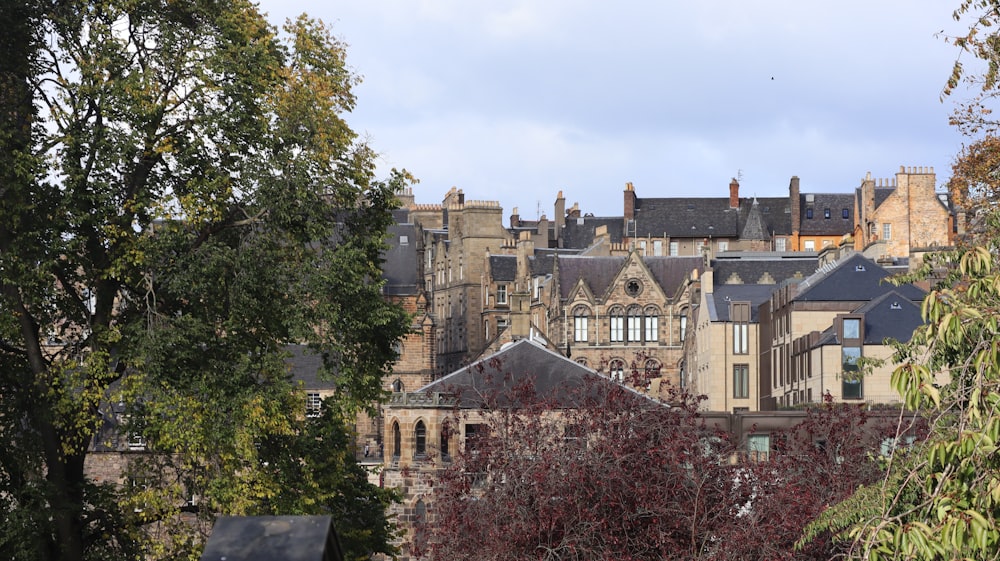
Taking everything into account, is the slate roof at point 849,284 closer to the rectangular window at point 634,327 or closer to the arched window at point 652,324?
the arched window at point 652,324

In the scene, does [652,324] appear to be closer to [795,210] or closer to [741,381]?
[741,381]

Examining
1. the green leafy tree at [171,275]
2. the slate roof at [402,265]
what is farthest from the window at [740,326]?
the green leafy tree at [171,275]

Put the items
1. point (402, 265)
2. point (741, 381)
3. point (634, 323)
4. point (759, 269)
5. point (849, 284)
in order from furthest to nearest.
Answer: point (402, 265), point (634, 323), point (759, 269), point (741, 381), point (849, 284)

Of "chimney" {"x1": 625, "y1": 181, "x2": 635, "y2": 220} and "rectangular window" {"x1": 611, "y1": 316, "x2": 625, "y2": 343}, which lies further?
"chimney" {"x1": 625, "y1": 181, "x2": 635, "y2": 220}

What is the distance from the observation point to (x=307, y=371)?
9462 cm

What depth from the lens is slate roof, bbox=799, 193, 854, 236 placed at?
137125 mm

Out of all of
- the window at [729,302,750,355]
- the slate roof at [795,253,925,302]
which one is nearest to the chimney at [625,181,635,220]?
the window at [729,302,750,355]

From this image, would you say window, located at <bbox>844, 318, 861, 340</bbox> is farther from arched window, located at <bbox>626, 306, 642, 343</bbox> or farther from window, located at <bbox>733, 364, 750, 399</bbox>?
arched window, located at <bbox>626, 306, 642, 343</bbox>

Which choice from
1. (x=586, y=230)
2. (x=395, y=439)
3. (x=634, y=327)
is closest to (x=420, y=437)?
(x=395, y=439)

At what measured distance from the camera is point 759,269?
107 meters

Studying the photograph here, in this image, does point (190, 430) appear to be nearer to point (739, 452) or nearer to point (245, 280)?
point (245, 280)

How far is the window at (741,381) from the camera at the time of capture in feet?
283

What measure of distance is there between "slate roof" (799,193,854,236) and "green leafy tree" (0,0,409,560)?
110 m

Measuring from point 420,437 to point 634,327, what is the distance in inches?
1744
